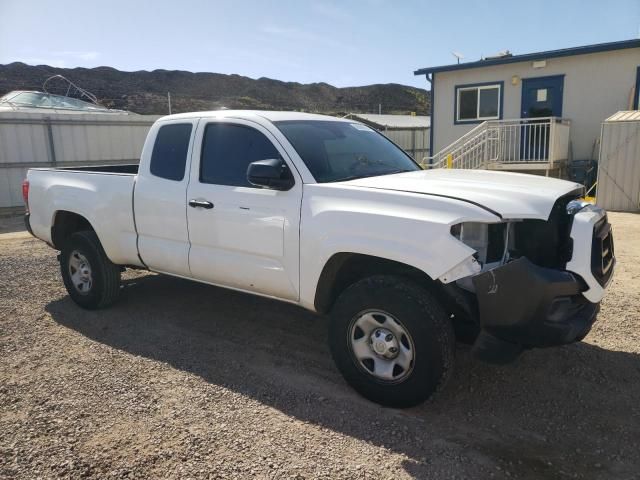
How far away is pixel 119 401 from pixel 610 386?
343cm

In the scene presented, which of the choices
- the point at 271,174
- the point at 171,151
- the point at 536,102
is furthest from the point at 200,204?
the point at 536,102

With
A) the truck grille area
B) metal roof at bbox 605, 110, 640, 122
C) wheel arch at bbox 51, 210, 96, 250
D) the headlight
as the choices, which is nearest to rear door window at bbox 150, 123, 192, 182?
wheel arch at bbox 51, 210, 96, 250

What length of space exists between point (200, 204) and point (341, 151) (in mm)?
1229

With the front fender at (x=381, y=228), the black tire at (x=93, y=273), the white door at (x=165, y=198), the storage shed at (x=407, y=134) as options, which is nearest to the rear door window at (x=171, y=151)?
the white door at (x=165, y=198)

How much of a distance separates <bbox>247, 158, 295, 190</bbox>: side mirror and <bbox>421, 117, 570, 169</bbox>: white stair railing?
455 inches

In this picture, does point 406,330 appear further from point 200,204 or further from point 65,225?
point 65,225

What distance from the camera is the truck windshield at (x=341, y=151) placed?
3990mm

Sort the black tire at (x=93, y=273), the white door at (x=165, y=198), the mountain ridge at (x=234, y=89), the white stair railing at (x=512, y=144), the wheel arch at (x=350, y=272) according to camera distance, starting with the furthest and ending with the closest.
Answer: the mountain ridge at (x=234, y=89) < the white stair railing at (x=512, y=144) < the black tire at (x=93, y=273) < the white door at (x=165, y=198) < the wheel arch at (x=350, y=272)

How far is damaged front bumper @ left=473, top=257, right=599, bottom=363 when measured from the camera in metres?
2.96

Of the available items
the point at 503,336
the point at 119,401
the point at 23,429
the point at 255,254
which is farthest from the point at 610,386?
the point at 23,429

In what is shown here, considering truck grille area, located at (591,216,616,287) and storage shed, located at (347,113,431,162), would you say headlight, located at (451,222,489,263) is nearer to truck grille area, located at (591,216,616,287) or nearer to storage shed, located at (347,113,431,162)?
truck grille area, located at (591,216,616,287)

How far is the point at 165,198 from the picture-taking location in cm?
463

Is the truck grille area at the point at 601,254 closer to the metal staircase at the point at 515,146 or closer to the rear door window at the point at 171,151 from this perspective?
the rear door window at the point at 171,151

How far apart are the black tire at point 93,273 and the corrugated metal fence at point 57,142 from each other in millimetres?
9116
